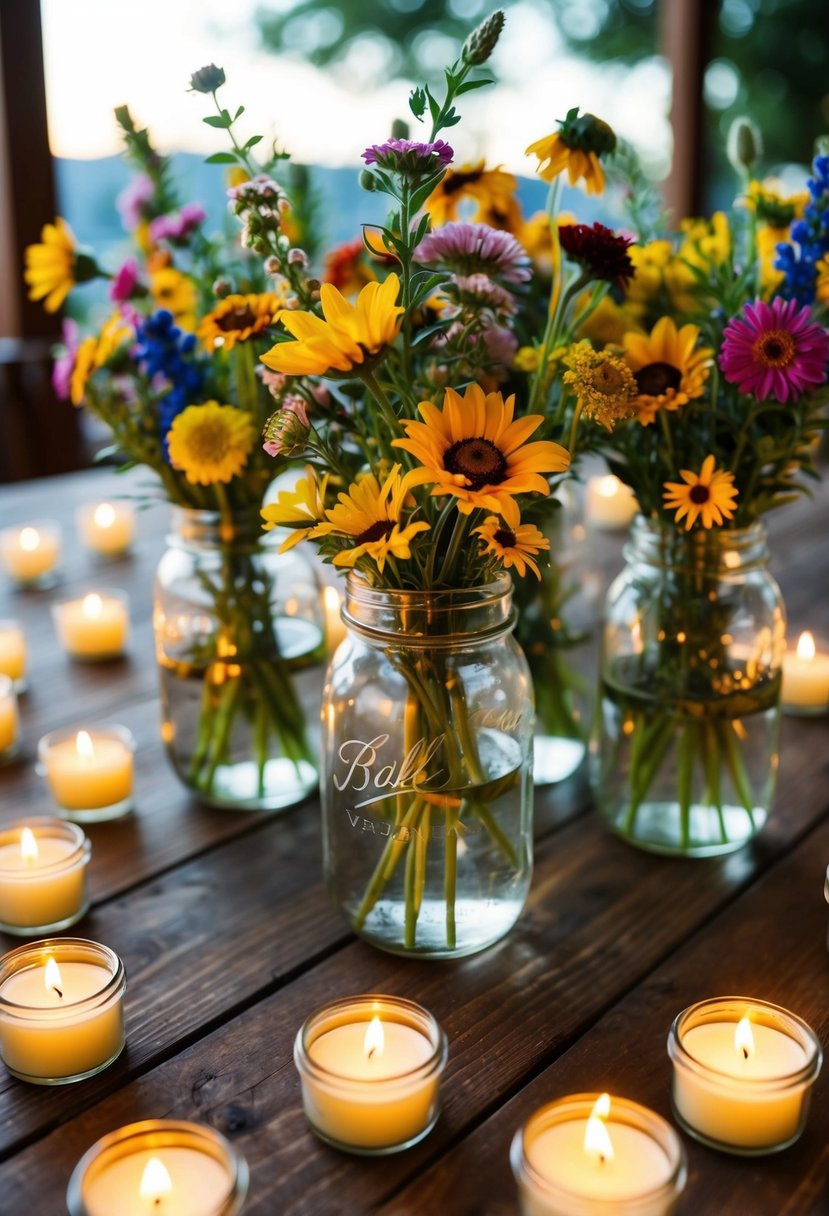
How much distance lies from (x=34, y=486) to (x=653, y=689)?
1389 mm

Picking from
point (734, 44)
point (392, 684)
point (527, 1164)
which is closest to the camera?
A: point (527, 1164)

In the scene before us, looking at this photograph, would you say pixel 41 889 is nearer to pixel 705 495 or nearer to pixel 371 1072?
pixel 371 1072

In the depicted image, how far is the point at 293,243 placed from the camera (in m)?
1.22

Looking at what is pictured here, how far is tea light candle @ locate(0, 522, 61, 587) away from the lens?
163 cm

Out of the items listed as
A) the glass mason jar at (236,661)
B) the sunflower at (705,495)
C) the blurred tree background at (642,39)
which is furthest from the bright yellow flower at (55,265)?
the blurred tree background at (642,39)

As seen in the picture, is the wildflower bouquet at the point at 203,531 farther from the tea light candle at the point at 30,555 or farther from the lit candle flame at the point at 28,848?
the tea light candle at the point at 30,555

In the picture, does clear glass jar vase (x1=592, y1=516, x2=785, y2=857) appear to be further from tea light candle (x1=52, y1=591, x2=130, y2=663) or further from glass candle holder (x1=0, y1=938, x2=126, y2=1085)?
tea light candle (x1=52, y1=591, x2=130, y2=663)

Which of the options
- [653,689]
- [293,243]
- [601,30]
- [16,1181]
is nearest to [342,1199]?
[16,1181]

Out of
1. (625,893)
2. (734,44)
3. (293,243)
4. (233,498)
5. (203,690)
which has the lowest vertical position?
(625,893)

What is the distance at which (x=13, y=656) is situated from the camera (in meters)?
1.35

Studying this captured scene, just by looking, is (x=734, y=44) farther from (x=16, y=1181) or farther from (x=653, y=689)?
(x=16, y=1181)

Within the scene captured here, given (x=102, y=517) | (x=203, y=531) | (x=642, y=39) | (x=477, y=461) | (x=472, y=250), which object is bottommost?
(x=102, y=517)

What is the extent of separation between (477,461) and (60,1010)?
421 mm

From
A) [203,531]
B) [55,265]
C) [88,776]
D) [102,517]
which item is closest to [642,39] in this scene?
[102,517]
